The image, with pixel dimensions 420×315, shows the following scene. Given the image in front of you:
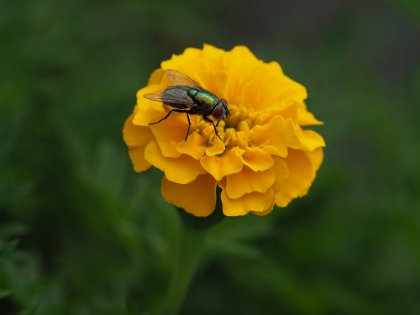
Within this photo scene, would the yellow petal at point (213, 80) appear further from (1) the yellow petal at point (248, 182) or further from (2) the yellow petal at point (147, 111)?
(1) the yellow petal at point (248, 182)

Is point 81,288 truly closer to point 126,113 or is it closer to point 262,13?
point 126,113

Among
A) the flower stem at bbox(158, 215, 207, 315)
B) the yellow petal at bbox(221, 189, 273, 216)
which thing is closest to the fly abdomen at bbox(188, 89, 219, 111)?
the yellow petal at bbox(221, 189, 273, 216)

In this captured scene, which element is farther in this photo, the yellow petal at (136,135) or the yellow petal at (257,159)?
the yellow petal at (136,135)

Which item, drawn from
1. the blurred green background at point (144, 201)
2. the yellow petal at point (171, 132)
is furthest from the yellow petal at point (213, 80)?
the blurred green background at point (144, 201)

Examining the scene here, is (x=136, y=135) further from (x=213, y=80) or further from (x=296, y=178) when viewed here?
(x=296, y=178)

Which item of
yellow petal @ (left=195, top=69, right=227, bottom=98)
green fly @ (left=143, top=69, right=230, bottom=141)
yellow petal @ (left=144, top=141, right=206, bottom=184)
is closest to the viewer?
yellow petal @ (left=144, top=141, right=206, bottom=184)

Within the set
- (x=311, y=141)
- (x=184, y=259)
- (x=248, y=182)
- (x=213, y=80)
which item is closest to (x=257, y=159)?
(x=248, y=182)

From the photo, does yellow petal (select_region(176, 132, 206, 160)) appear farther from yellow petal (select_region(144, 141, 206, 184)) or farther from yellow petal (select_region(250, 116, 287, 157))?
yellow petal (select_region(250, 116, 287, 157))
